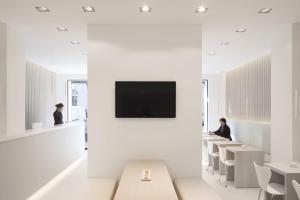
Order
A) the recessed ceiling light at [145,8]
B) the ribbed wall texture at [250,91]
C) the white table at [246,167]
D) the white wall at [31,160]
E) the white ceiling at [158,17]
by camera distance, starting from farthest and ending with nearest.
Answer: the ribbed wall texture at [250,91]
the white table at [246,167]
the recessed ceiling light at [145,8]
the white ceiling at [158,17]
the white wall at [31,160]

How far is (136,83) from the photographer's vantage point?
17.0 ft

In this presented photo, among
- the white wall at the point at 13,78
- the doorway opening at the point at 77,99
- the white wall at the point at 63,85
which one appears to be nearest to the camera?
the white wall at the point at 13,78

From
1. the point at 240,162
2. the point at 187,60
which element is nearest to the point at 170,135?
the point at 187,60

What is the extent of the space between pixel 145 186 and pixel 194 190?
0.96 metres

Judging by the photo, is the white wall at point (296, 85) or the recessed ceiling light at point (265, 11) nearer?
the recessed ceiling light at point (265, 11)

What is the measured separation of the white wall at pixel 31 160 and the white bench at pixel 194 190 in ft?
7.46

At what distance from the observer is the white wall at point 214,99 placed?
41.0ft

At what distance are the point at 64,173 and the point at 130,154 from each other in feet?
8.48

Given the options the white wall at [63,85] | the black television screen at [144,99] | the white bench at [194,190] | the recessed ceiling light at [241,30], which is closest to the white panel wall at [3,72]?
the black television screen at [144,99]

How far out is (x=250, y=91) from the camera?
31.2ft

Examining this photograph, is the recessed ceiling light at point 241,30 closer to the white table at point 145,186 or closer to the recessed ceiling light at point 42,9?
Answer: the white table at point 145,186

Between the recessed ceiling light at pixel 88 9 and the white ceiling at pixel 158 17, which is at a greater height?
the recessed ceiling light at pixel 88 9

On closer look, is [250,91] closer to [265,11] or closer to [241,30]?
[241,30]

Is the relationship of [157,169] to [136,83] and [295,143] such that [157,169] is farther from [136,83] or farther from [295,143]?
[295,143]
